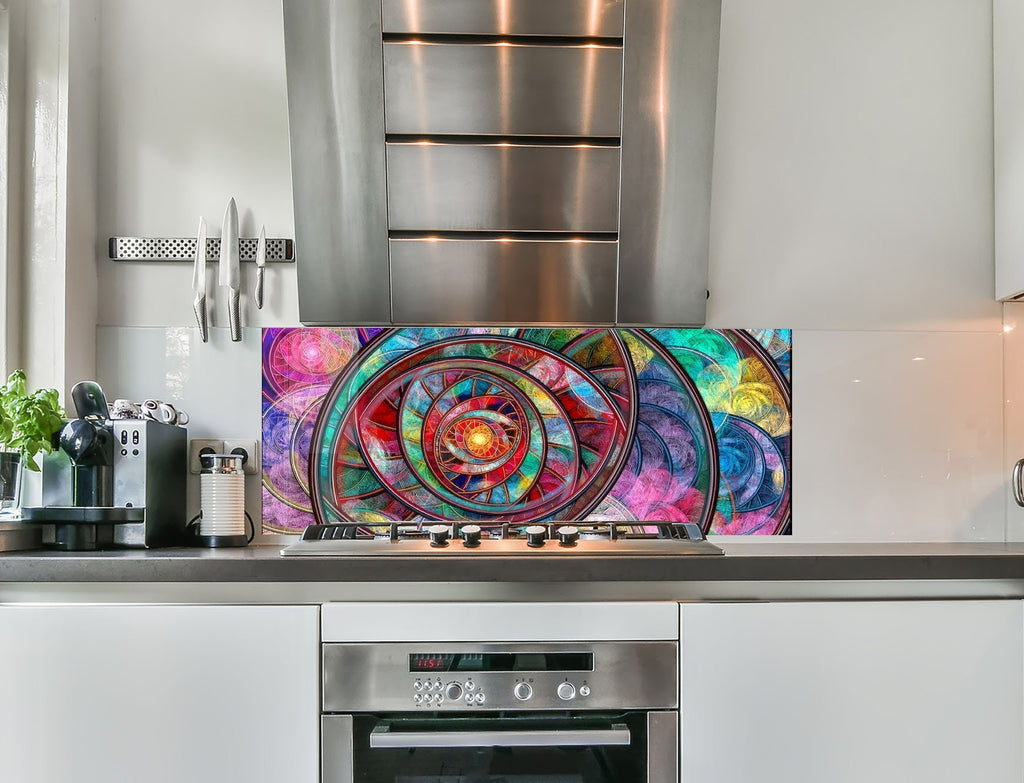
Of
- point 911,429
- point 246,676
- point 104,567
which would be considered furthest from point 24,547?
point 911,429

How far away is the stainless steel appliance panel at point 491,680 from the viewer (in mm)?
1437

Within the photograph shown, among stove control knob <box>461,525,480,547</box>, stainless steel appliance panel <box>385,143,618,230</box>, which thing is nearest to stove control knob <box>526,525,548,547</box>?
stove control knob <box>461,525,480,547</box>

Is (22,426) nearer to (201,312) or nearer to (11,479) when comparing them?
(11,479)

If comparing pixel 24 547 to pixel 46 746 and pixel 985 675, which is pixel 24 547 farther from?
pixel 985 675

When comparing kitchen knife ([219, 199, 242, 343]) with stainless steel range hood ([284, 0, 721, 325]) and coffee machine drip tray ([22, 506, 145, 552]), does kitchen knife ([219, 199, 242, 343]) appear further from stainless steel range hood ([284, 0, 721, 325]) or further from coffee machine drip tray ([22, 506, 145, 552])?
coffee machine drip tray ([22, 506, 145, 552])

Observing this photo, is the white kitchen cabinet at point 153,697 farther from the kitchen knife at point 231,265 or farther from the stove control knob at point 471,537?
the kitchen knife at point 231,265

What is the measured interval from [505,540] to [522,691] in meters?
0.36

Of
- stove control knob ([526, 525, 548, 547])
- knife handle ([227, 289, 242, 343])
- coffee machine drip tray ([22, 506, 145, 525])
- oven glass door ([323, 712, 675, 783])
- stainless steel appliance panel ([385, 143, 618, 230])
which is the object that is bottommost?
oven glass door ([323, 712, 675, 783])

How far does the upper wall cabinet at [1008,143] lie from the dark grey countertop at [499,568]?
827 mm

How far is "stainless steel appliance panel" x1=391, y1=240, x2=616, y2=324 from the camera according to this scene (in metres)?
1.89

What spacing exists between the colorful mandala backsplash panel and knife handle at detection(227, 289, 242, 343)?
0.07 meters

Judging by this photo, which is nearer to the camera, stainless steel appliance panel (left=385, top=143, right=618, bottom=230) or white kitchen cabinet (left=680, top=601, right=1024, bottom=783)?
white kitchen cabinet (left=680, top=601, right=1024, bottom=783)

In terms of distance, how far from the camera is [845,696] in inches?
58.2

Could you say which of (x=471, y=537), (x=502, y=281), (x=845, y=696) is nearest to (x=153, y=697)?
(x=471, y=537)
